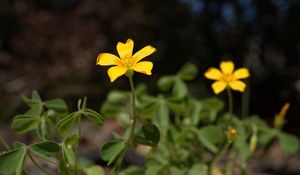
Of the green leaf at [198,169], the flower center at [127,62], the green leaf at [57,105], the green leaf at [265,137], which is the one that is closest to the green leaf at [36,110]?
the green leaf at [57,105]

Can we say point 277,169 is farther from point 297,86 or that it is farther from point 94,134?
point 94,134

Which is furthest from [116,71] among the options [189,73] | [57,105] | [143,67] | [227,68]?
[189,73]

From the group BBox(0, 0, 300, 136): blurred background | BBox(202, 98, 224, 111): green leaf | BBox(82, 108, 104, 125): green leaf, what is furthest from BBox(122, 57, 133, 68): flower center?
BBox(0, 0, 300, 136): blurred background

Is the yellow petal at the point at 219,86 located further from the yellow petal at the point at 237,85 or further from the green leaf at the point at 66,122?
the green leaf at the point at 66,122

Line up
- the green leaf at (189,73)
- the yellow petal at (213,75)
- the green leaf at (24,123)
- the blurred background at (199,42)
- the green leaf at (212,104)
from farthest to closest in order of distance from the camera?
1. the blurred background at (199,42)
2. the green leaf at (189,73)
3. the green leaf at (212,104)
4. the yellow petal at (213,75)
5. the green leaf at (24,123)

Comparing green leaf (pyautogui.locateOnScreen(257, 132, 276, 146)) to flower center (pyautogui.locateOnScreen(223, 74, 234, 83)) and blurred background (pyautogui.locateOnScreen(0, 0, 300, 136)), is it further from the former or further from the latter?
blurred background (pyautogui.locateOnScreen(0, 0, 300, 136))
